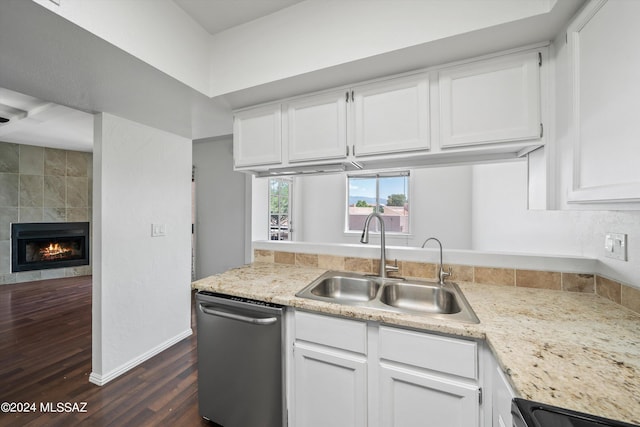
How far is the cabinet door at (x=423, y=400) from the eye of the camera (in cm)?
98

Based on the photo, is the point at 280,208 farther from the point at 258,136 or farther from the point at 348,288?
the point at 348,288

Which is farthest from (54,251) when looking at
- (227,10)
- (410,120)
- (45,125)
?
(410,120)

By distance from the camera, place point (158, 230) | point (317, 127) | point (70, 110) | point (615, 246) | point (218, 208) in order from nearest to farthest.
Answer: point (615, 246) → point (317, 127) → point (158, 230) → point (70, 110) → point (218, 208)

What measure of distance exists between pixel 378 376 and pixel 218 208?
11.2 feet

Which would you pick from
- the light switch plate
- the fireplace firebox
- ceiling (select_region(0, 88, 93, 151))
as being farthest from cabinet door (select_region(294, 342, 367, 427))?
the fireplace firebox

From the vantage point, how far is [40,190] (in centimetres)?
447

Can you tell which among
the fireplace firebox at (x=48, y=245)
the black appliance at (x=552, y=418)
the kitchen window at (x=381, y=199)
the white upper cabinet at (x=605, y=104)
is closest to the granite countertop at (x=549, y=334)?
the black appliance at (x=552, y=418)

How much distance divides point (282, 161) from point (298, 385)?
4.45 ft

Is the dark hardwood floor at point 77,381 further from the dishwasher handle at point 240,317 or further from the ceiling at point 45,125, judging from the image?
the ceiling at point 45,125

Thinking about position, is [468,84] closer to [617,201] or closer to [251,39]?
[617,201]

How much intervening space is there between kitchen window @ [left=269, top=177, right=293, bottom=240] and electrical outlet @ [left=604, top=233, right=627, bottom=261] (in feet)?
12.4

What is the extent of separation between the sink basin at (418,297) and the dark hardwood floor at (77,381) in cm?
139

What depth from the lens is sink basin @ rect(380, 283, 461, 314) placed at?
1443 mm

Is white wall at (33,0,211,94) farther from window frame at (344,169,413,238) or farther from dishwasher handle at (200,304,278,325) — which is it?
window frame at (344,169,413,238)
